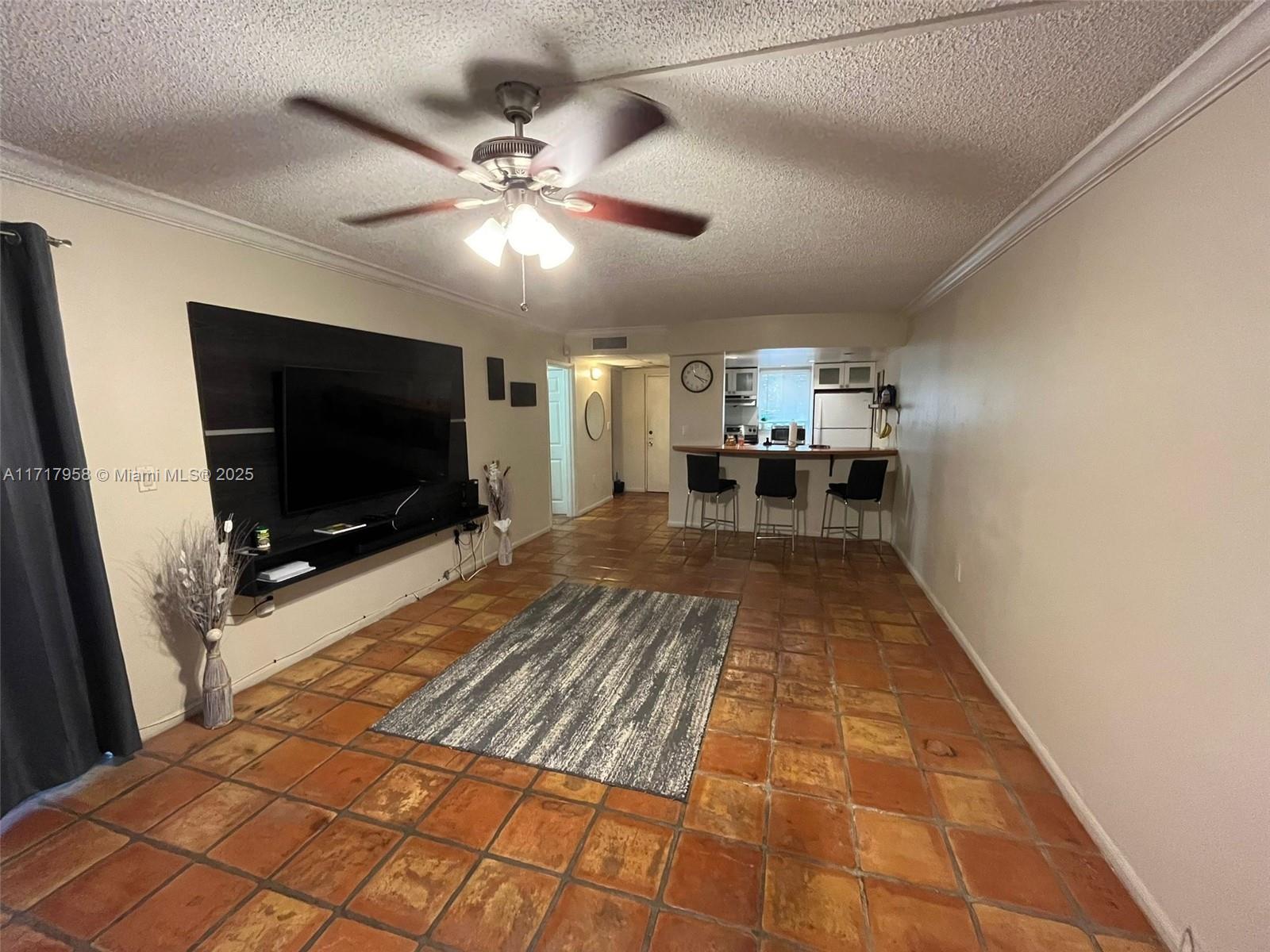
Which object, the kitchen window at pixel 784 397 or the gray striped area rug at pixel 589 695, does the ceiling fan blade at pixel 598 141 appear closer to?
the gray striped area rug at pixel 589 695

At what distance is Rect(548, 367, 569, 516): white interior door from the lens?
6.32 metres

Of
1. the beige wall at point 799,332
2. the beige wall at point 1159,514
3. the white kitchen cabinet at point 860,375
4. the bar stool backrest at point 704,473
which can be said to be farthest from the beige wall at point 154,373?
the white kitchen cabinet at point 860,375

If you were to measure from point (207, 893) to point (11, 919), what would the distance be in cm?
51

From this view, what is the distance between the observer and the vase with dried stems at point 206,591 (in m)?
2.21

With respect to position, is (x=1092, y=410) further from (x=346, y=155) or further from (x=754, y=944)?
(x=346, y=155)

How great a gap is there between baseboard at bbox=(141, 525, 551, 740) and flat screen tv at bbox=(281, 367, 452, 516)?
85 cm

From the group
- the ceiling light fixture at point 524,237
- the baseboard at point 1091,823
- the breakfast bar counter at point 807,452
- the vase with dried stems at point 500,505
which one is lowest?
the baseboard at point 1091,823

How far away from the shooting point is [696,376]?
5664mm

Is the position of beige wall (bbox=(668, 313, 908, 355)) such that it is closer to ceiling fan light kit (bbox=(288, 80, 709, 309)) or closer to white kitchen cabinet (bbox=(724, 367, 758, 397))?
white kitchen cabinet (bbox=(724, 367, 758, 397))

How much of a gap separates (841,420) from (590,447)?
3.56m

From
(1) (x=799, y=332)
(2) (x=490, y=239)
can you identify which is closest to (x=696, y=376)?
(1) (x=799, y=332)

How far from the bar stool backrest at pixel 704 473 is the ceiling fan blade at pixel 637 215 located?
325cm

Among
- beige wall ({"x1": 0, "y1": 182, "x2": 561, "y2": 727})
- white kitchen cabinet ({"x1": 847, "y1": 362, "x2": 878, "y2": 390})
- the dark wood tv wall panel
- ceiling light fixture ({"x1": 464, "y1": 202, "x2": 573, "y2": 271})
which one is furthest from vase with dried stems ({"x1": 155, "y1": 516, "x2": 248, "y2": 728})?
white kitchen cabinet ({"x1": 847, "y1": 362, "x2": 878, "y2": 390})

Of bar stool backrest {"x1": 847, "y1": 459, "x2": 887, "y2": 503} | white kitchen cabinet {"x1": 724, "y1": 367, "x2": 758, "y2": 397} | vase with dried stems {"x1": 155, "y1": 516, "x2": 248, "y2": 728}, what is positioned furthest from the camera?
white kitchen cabinet {"x1": 724, "y1": 367, "x2": 758, "y2": 397}
